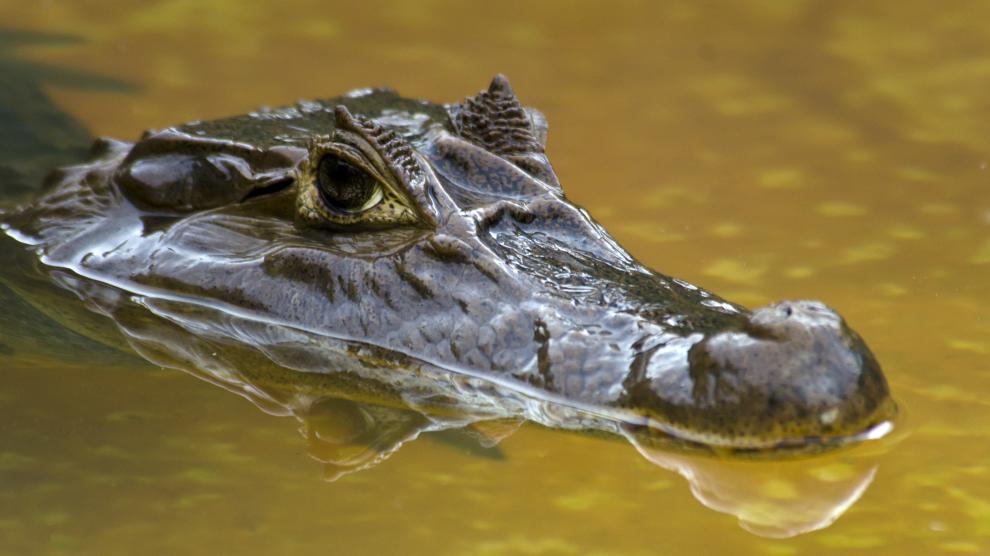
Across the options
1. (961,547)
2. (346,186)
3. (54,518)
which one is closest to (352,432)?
(54,518)

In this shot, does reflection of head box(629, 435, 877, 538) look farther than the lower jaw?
No

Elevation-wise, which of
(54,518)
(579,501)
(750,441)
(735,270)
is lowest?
(54,518)

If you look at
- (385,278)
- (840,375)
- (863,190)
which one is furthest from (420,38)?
(840,375)

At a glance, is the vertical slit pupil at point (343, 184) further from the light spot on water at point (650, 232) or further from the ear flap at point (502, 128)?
the light spot on water at point (650, 232)

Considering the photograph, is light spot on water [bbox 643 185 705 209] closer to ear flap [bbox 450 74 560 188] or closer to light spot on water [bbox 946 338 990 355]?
ear flap [bbox 450 74 560 188]

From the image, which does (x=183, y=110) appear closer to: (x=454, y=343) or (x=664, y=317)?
(x=454, y=343)

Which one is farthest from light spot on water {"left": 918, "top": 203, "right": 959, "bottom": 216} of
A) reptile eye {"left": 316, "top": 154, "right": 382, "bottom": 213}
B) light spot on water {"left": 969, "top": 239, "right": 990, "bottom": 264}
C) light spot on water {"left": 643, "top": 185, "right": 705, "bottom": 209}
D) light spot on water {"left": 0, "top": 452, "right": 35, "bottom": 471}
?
light spot on water {"left": 0, "top": 452, "right": 35, "bottom": 471}

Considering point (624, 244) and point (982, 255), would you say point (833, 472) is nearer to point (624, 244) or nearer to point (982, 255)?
point (624, 244)
